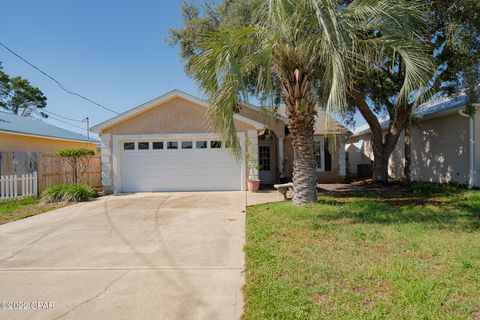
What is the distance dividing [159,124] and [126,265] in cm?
937

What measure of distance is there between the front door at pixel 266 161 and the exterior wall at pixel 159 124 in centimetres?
518

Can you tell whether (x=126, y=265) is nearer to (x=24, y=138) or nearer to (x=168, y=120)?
(x=168, y=120)

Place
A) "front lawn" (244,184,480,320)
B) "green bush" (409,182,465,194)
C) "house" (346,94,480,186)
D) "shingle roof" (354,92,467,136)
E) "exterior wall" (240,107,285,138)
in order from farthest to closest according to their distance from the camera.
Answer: "exterior wall" (240,107,285,138) → "shingle roof" (354,92,467,136) → "house" (346,94,480,186) → "green bush" (409,182,465,194) → "front lawn" (244,184,480,320)

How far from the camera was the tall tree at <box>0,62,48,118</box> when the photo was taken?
3272cm

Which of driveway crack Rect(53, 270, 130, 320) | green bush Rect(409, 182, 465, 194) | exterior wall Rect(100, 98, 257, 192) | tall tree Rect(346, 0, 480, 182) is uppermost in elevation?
tall tree Rect(346, 0, 480, 182)

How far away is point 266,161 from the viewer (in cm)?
1734

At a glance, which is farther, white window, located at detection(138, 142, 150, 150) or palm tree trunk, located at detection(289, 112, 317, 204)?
white window, located at detection(138, 142, 150, 150)

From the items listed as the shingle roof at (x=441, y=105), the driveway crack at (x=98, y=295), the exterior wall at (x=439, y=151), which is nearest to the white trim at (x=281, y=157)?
the shingle roof at (x=441, y=105)

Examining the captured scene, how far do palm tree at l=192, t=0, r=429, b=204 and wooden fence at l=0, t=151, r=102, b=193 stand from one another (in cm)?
940

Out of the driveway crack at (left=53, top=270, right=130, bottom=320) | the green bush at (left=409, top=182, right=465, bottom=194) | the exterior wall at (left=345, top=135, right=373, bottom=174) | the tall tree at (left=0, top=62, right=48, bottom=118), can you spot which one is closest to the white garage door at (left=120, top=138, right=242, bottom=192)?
the green bush at (left=409, top=182, right=465, bottom=194)

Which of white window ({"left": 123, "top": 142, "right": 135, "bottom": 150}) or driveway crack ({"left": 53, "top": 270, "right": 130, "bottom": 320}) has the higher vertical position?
white window ({"left": 123, "top": 142, "right": 135, "bottom": 150})

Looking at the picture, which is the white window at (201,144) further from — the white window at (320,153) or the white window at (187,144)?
the white window at (320,153)

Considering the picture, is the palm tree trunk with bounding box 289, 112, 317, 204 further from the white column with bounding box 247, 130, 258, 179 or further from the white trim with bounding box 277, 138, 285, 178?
the white trim with bounding box 277, 138, 285, 178

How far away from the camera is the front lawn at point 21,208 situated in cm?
861
